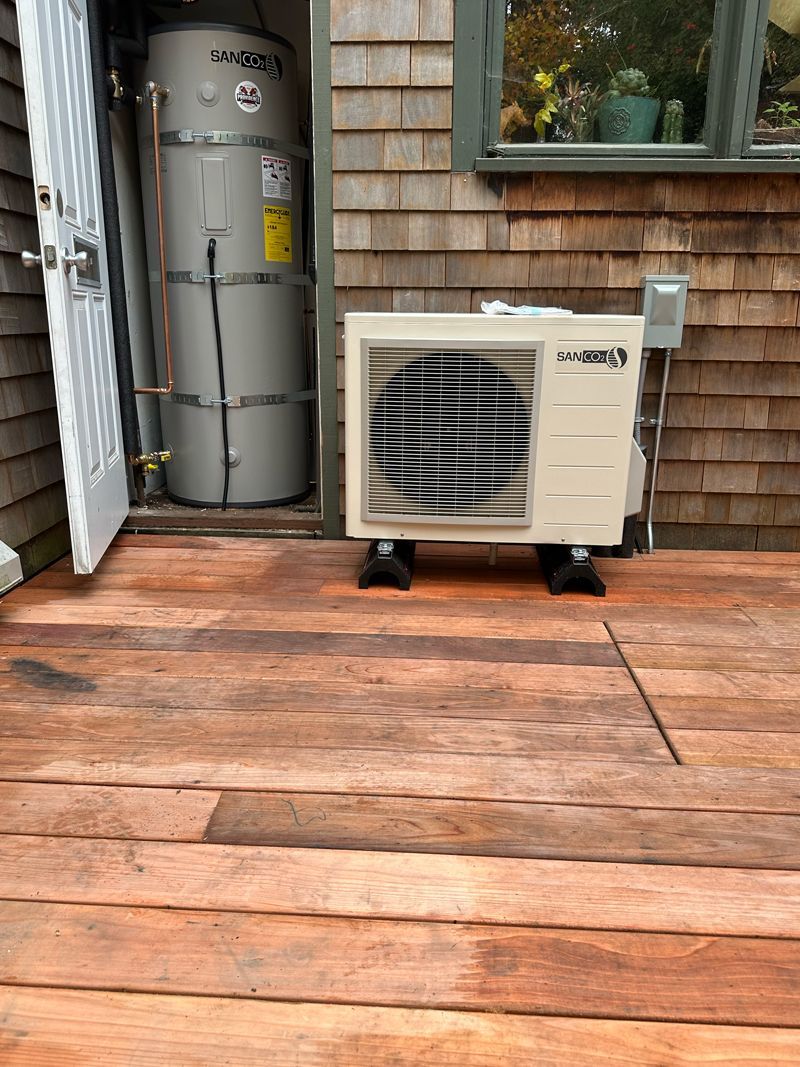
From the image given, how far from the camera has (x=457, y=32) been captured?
243 centimetres

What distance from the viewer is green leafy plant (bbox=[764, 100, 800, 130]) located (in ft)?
8.09

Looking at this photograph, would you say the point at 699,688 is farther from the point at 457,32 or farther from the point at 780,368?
the point at 457,32

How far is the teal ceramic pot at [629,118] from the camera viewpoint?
8.21ft

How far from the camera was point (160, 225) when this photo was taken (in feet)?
9.64

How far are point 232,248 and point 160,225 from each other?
28 cm

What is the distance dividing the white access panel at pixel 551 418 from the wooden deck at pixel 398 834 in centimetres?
26

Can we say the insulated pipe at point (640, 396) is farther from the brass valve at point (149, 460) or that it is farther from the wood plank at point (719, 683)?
the brass valve at point (149, 460)

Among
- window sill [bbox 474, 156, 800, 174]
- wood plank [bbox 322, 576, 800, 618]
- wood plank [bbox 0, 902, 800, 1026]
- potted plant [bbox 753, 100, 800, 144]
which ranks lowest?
wood plank [bbox 322, 576, 800, 618]

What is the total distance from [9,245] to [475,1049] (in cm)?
245

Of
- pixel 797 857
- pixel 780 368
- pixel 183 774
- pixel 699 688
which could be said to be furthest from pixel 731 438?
pixel 183 774

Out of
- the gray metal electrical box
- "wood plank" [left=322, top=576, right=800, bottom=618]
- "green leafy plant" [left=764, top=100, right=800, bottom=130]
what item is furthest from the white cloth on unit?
"green leafy plant" [left=764, top=100, right=800, bottom=130]

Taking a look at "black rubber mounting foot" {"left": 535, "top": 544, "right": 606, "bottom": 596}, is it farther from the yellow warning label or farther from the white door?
the yellow warning label

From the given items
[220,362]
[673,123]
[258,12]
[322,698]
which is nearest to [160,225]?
Result: [220,362]

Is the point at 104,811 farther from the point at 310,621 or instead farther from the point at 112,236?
the point at 112,236
